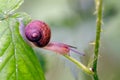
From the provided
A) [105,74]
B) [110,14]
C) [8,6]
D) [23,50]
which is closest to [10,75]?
[23,50]

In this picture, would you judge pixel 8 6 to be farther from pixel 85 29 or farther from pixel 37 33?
pixel 85 29

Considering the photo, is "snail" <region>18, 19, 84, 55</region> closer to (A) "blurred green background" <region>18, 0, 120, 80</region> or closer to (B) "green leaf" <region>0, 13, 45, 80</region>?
(B) "green leaf" <region>0, 13, 45, 80</region>

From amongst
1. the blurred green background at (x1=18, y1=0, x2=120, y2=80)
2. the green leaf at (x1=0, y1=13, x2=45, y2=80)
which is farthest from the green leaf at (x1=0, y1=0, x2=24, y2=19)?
the blurred green background at (x1=18, y1=0, x2=120, y2=80)

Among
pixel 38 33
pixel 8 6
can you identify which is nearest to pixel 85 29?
pixel 8 6

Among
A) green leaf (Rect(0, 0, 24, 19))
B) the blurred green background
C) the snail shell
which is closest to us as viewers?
the snail shell

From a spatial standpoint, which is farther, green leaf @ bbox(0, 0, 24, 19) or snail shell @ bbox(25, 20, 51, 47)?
green leaf @ bbox(0, 0, 24, 19)

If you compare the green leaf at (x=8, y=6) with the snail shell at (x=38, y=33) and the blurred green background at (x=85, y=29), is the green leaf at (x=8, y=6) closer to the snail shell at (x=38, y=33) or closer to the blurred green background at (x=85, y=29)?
the snail shell at (x=38, y=33)

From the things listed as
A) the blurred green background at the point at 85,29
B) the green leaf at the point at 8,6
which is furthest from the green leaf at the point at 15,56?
the blurred green background at the point at 85,29
